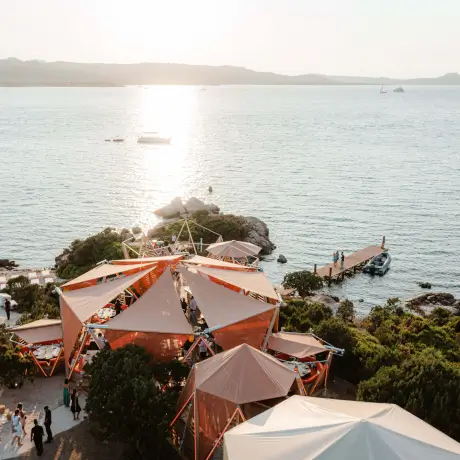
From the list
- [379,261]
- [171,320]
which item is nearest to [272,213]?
[379,261]

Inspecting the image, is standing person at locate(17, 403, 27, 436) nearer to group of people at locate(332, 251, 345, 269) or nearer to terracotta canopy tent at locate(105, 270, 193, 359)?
terracotta canopy tent at locate(105, 270, 193, 359)

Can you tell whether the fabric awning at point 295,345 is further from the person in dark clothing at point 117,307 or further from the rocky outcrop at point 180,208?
the rocky outcrop at point 180,208

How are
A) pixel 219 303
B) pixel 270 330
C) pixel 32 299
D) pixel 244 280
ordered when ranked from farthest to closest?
pixel 32 299 < pixel 244 280 < pixel 270 330 < pixel 219 303

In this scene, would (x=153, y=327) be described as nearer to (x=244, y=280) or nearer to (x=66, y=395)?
(x=66, y=395)

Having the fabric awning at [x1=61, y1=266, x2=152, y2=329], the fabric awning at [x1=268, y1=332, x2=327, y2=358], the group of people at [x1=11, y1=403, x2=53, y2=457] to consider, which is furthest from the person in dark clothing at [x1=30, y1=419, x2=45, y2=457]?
the fabric awning at [x1=268, y1=332, x2=327, y2=358]

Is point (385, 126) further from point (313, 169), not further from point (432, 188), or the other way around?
point (432, 188)

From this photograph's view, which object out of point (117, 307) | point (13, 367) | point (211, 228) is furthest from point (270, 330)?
point (211, 228)

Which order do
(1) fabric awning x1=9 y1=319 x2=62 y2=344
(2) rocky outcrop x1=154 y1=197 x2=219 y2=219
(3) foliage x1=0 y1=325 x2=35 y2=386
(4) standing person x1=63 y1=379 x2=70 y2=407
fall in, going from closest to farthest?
1. (4) standing person x1=63 y1=379 x2=70 y2=407
2. (3) foliage x1=0 y1=325 x2=35 y2=386
3. (1) fabric awning x1=9 y1=319 x2=62 y2=344
4. (2) rocky outcrop x1=154 y1=197 x2=219 y2=219
